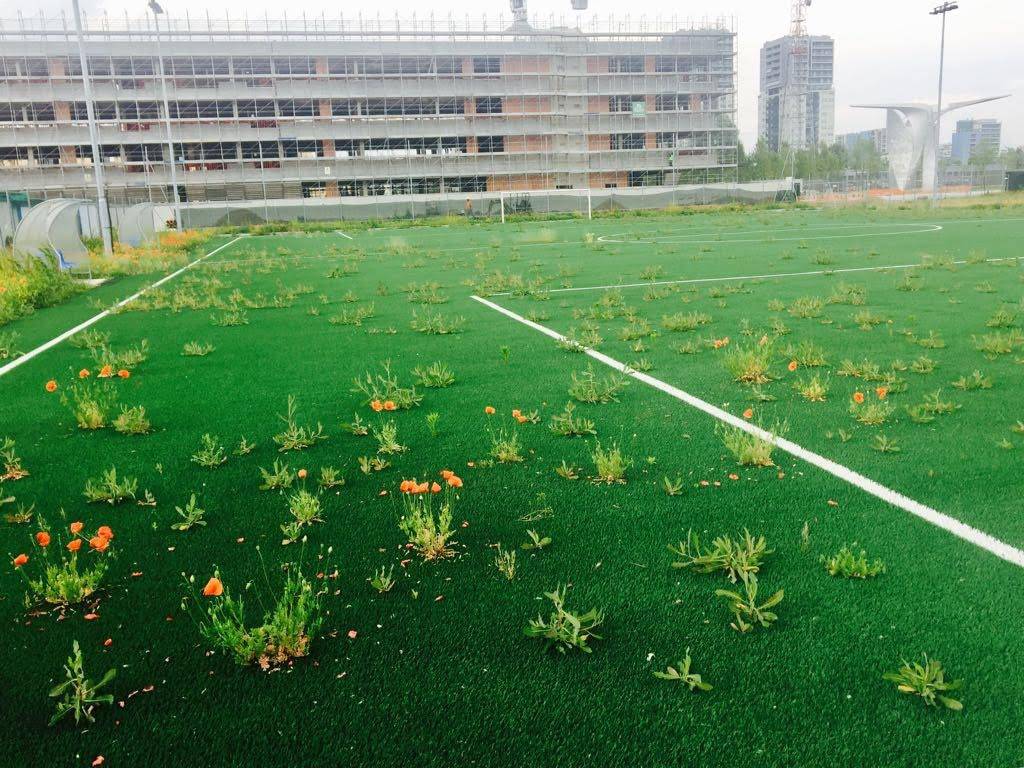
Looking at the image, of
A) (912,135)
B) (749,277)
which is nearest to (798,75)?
(912,135)

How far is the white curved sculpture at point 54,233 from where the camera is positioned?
55.1ft

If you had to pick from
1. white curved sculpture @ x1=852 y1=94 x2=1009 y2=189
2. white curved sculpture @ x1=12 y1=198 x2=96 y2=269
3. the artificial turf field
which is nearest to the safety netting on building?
white curved sculpture @ x1=852 y1=94 x2=1009 y2=189

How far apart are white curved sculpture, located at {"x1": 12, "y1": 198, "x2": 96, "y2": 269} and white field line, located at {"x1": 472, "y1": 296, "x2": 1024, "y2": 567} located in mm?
13954

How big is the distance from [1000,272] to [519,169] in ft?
195

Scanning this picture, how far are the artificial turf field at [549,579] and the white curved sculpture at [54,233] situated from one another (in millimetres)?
11037

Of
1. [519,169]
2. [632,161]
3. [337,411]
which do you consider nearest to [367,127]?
[519,169]

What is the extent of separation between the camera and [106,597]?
2.96 m

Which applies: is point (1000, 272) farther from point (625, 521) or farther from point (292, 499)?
point (292, 499)

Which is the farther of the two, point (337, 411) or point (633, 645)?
point (337, 411)

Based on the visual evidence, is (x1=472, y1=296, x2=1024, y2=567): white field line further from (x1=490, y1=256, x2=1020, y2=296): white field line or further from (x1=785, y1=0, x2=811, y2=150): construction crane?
(x1=785, y1=0, x2=811, y2=150): construction crane

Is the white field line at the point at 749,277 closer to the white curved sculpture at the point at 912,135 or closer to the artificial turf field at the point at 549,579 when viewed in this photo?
the artificial turf field at the point at 549,579

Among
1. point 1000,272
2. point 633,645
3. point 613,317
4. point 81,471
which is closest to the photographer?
point 633,645

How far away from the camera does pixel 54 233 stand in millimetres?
17828

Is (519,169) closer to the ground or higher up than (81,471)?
higher up
